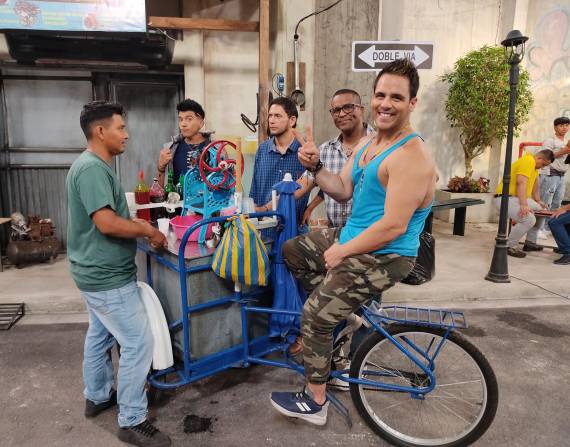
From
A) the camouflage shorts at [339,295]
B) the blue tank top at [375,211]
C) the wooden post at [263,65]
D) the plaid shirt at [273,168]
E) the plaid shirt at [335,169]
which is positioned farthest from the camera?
the wooden post at [263,65]

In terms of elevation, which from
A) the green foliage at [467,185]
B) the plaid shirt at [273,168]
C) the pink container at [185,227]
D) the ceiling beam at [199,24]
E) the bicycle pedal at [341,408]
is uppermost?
the ceiling beam at [199,24]

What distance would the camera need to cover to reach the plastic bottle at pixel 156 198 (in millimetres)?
3686

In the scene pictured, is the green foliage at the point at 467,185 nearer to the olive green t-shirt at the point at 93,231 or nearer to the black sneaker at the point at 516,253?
the black sneaker at the point at 516,253

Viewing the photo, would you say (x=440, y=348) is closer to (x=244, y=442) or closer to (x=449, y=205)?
(x=244, y=442)

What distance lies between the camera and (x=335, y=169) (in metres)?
3.74

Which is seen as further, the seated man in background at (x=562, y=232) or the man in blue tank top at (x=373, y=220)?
the seated man in background at (x=562, y=232)

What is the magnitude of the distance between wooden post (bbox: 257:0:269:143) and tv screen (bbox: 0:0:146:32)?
1.48 metres

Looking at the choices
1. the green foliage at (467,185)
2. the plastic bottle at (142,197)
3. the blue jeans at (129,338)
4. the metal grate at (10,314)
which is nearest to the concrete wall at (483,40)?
the green foliage at (467,185)

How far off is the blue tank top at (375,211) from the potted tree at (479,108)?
24.7 ft

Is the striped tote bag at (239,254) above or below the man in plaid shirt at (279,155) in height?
below

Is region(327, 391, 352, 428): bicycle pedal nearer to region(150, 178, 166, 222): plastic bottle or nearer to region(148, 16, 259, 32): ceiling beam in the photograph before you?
region(150, 178, 166, 222): plastic bottle

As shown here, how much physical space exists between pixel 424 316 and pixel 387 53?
2981 millimetres

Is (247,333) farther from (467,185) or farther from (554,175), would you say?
(467,185)

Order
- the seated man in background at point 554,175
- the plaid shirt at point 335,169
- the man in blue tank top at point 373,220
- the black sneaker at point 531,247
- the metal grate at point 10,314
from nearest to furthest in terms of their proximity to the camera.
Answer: the man in blue tank top at point 373,220
the plaid shirt at point 335,169
the metal grate at point 10,314
the black sneaker at point 531,247
the seated man in background at point 554,175
